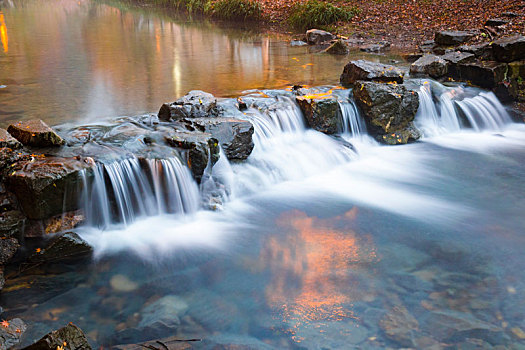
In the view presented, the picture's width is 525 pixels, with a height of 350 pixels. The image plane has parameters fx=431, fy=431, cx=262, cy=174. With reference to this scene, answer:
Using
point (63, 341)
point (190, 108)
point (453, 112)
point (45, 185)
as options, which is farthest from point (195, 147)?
point (453, 112)

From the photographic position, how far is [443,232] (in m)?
5.94

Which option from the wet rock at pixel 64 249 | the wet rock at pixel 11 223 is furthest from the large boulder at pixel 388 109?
the wet rock at pixel 11 223

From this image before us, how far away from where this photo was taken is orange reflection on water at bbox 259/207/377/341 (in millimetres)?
4375

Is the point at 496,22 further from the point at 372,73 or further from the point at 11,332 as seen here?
the point at 11,332

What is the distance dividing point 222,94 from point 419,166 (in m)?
4.35

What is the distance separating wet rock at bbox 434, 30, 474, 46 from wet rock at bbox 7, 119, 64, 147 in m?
12.3

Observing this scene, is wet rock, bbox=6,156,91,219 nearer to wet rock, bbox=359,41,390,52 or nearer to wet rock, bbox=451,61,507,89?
wet rock, bbox=451,61,507,89

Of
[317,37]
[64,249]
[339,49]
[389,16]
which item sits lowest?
[64,249]

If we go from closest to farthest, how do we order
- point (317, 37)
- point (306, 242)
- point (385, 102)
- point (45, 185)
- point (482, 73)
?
point (45, 185), point (306, 242), point (385, 102), point (482, 73), point (317, 37)

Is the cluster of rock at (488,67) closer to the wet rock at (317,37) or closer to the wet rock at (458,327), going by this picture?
the wet rock at (317,37)

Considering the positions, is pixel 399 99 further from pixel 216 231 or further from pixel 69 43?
pixel 69 43

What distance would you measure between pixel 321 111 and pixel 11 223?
5.78 m

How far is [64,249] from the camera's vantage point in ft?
16.4

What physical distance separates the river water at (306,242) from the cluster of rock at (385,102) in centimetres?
31
